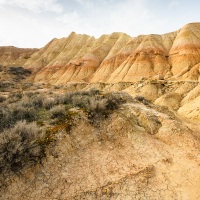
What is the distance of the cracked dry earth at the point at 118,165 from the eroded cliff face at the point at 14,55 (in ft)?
216

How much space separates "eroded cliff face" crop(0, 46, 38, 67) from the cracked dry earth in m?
65.7

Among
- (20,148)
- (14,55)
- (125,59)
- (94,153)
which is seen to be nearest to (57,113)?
(94,153)

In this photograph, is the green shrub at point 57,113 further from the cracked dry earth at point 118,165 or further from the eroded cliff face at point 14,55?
the eroded cliff face at point 14,55

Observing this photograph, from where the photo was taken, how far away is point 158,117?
8570 mm

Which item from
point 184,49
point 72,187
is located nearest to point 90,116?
point 72,187

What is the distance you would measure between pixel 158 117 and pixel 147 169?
3051 millimetres

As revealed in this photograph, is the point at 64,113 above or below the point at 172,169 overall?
above

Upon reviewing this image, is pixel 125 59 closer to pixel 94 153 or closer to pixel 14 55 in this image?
pixel 94 153

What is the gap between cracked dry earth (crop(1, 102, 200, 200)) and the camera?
5.07 metres

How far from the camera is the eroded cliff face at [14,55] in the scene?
226 feet

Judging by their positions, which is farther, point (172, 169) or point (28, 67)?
point (28, 67)

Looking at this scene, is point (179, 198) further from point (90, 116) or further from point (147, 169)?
point (90, 116)

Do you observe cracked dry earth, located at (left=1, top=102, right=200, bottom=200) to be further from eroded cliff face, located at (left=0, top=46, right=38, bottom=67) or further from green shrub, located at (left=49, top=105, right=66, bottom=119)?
eroded cliff face, located at (left=0, top=46, right=38, bottom=67)

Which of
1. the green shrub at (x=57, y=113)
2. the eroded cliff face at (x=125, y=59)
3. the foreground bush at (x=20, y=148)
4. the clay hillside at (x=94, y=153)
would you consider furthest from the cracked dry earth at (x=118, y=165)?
the eroded cliff face at (x=125, y=59)
